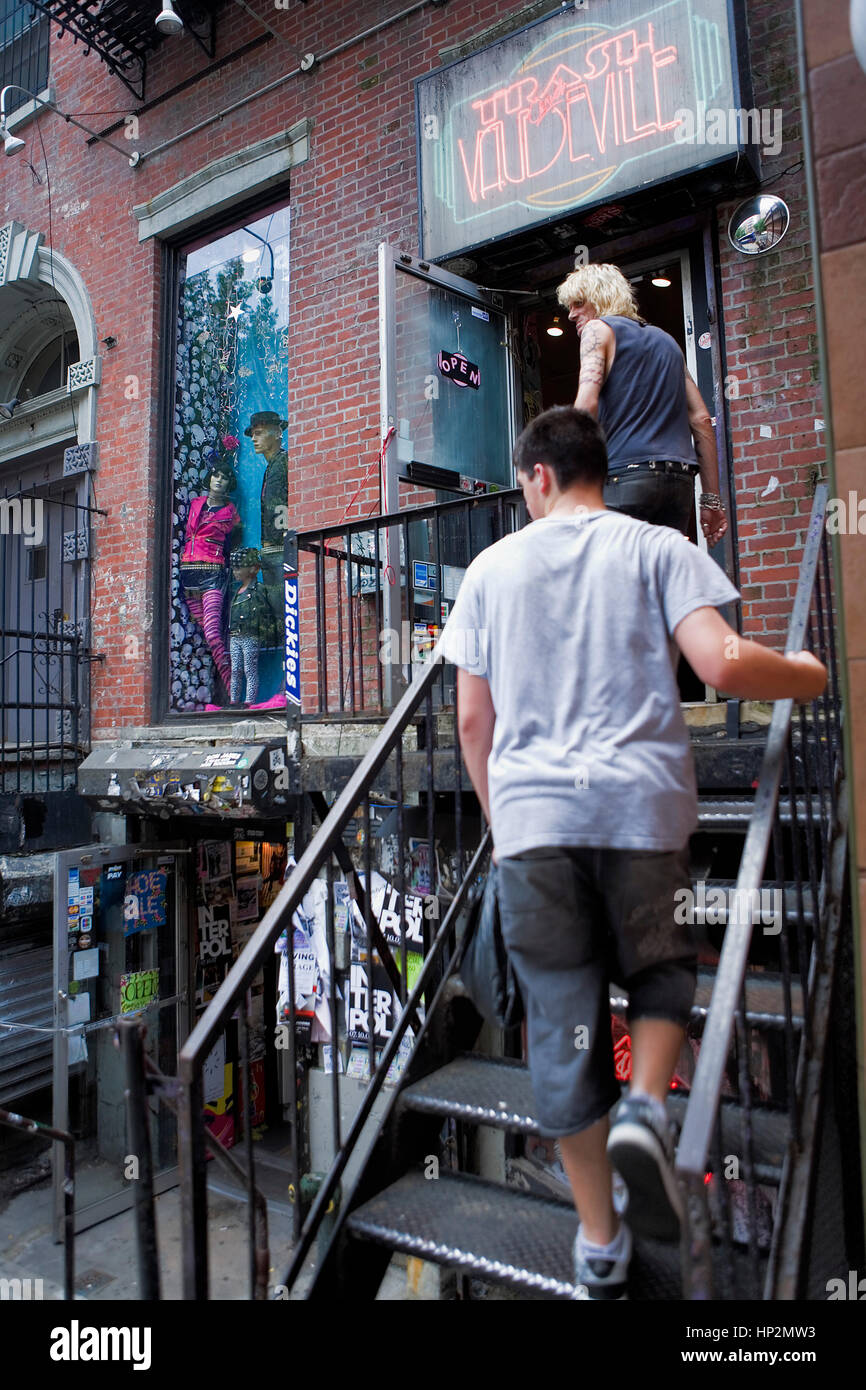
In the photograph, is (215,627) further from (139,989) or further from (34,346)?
(34,346)

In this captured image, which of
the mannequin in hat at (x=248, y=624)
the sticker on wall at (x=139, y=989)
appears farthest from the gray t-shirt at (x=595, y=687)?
the sticker on wall at (x=139, y=989)

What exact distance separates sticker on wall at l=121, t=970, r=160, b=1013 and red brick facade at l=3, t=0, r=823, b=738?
1976 mm

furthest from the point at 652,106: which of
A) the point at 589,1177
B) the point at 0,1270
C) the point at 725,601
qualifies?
the point at 0,1270

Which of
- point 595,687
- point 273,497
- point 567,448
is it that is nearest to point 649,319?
point 273,497

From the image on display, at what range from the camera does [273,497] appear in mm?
6859

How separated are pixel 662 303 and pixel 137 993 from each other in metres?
6.50

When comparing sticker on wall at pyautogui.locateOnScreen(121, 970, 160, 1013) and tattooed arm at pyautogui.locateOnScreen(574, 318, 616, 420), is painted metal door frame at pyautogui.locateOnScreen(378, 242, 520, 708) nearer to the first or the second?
tattooed arm at pyautogui.locateOnScreen(574, 318, 616, 420)

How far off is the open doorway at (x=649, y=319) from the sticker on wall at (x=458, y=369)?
1.66ft

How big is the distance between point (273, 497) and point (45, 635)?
2.05 m

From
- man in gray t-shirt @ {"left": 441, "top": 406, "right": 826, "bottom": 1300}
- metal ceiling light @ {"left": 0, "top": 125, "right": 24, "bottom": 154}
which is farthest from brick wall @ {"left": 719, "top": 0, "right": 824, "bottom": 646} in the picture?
metal ceiling light @ {"left": 0, "top": 125, "right": 24, "bottom": 154}

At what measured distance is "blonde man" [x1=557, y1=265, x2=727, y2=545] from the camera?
129 inches

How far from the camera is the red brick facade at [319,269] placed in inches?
179

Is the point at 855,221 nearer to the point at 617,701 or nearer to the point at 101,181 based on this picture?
the point at 617,701
